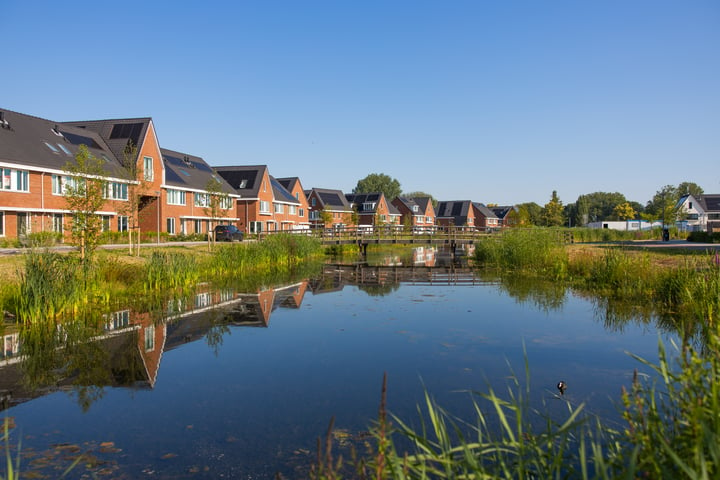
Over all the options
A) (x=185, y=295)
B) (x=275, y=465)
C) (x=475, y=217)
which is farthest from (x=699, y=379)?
(x=475, y=217)

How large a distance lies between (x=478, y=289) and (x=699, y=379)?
48.6 feet

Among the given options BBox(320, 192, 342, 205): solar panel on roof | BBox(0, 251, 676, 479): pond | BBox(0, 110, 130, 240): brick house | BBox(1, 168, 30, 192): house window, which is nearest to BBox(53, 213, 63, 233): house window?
BBox(0, 110, 130, 240): brick house

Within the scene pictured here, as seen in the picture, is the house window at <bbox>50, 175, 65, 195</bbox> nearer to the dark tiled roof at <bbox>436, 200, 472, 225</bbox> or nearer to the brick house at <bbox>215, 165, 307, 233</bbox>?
the brick house at <bbox>215, 165, 307, 233</bbox>

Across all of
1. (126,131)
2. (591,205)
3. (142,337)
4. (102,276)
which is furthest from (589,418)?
(591,205)

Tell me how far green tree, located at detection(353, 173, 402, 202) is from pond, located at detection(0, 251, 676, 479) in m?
101

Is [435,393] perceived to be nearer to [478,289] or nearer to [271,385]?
[271,385]

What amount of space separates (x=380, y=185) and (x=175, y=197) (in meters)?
78.3

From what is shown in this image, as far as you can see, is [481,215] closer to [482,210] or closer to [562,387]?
[482,210]

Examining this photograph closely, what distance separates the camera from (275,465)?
4.76 metres

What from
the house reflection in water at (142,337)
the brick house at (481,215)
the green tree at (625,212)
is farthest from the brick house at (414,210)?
the house reflection in water at (142,337)

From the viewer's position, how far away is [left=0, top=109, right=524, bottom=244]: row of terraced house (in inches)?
1027

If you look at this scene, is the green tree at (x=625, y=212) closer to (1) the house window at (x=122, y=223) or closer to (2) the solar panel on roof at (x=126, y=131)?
(2) the solar panel on roof at (x=126, y=131)

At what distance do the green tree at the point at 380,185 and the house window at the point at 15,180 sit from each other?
89.9 metres

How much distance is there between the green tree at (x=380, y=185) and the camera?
114 metres
